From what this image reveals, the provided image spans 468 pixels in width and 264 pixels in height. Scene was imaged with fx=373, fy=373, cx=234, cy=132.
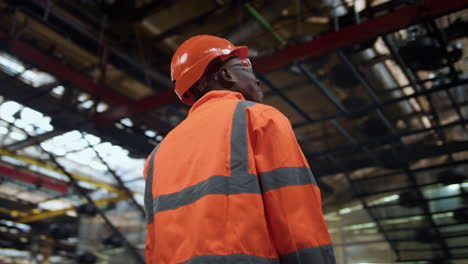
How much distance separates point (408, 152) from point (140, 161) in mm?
5446

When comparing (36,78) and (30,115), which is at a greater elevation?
(36,78)

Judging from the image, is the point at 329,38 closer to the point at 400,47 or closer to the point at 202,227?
the point at 400,47

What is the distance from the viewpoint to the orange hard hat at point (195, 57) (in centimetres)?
191

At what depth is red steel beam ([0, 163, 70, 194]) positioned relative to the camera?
407 inches

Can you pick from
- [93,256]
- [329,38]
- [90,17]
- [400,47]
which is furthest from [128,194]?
[400,47]

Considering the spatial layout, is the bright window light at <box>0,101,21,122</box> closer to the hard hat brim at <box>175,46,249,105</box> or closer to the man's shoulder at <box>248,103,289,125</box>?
the hard hat brim at <box>175,46,249,105</box>

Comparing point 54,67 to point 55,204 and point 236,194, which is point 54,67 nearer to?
point 236,194

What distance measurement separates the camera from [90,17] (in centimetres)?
889

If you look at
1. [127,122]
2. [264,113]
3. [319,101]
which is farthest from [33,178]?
[264,113]

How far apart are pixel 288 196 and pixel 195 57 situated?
0.98 metres

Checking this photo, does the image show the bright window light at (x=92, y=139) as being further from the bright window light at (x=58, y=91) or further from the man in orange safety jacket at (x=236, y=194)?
the man in orange safety jacket at (x=236, y=194)

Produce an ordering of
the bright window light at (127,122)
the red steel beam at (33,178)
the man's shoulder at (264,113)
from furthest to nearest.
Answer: the red steel beam at (33,178) → the bright window light at (127,122) → the man's shoulder at (264,113)

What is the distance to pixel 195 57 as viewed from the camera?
1925 mm

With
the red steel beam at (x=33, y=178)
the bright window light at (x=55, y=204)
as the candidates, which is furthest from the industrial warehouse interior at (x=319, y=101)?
the bright window light at (x=55, y=204)
